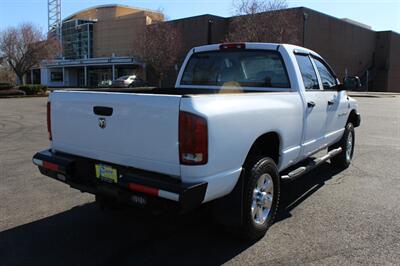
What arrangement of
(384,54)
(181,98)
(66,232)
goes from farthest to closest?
(384,54), (66,232), (181,98)

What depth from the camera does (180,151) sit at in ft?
11.5

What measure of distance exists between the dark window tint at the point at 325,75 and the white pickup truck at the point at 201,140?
0.63 metres

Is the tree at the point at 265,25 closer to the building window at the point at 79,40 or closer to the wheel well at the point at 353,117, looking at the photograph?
the wheel well at the point at 353,117

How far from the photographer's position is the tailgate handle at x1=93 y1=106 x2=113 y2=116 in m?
3.92

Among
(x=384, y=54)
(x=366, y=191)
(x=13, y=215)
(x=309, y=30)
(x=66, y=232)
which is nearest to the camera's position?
(x=66, y=232)

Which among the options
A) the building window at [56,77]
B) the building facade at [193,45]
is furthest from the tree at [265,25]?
the building window at [56,77]

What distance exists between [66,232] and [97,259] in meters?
0.82

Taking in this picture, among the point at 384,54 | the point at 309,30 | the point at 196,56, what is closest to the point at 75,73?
the point at 309,30

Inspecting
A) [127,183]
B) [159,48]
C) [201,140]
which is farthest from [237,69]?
[159,48]

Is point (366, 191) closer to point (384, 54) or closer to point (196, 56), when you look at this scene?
point (196, 56)

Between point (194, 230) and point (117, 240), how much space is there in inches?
33.5

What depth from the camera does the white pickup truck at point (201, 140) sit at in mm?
3506

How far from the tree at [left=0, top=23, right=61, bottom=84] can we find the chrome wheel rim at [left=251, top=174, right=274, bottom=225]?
4925 cm

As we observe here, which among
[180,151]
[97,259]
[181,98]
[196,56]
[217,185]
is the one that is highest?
[196,56]
